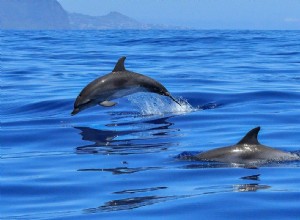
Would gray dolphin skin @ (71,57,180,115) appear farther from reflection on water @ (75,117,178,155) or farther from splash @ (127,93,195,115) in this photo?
splash @ (127,93,195,115)

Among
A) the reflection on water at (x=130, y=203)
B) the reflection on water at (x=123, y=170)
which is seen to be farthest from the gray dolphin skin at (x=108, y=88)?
the reflection on water at (x=130, y=203)

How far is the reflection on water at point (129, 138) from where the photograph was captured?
12203 millimetres

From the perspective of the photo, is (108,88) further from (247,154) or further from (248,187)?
(248,187)

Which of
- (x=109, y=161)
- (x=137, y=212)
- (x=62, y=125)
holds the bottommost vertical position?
(x=137, y=212)

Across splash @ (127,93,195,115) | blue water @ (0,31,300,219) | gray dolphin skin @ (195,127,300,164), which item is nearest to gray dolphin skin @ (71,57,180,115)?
blue water @ (0,31,300,219)

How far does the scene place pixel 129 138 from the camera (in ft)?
44.0

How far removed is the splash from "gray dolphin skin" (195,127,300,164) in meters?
5.38

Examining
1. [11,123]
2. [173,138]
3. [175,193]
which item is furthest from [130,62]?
[175,193]

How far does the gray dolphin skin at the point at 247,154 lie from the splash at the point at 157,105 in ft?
17.6

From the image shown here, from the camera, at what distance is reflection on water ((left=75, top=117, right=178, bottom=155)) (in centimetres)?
1220

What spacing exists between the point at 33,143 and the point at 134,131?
217 centimetres

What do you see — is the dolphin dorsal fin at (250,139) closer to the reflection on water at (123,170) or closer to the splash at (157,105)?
the reflection on water at (123,170)

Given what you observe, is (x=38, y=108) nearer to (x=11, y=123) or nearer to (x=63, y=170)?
(x=11, y=123)

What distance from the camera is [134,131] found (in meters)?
14.3
